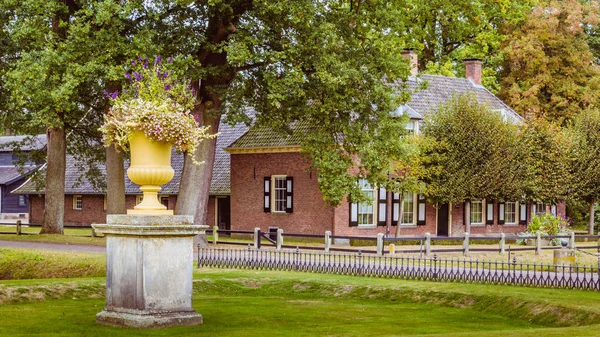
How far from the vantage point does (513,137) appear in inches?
1863

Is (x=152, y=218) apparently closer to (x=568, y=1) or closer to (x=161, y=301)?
(x=161, y=301)

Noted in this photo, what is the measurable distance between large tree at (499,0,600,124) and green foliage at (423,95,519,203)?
13.0 metres

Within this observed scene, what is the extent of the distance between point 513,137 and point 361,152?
1434cm

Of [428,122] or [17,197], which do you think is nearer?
[428,122]

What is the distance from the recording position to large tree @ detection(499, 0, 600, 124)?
58938mm

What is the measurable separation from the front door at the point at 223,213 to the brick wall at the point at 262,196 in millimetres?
1884

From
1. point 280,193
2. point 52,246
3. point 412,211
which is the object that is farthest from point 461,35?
point 52,246

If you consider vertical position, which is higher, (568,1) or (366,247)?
(568,1)

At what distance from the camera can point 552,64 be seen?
59875 mm

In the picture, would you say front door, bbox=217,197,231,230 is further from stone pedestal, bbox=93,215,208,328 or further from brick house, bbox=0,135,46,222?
stone pedestal, bbox=93,215,208,328

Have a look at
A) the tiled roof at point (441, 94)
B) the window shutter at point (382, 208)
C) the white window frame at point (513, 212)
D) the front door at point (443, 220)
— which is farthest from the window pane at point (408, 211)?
the white window frame at point (513, 212)

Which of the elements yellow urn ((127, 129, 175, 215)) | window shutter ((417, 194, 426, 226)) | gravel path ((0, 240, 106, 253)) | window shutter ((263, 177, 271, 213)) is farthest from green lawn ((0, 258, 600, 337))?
window shutter ((417, 194, 426, 226))

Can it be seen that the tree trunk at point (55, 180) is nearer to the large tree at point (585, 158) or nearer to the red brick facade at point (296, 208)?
the red brick facade at point (296, 208)

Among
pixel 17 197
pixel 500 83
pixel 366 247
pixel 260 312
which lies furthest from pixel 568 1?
pixel 260 312
